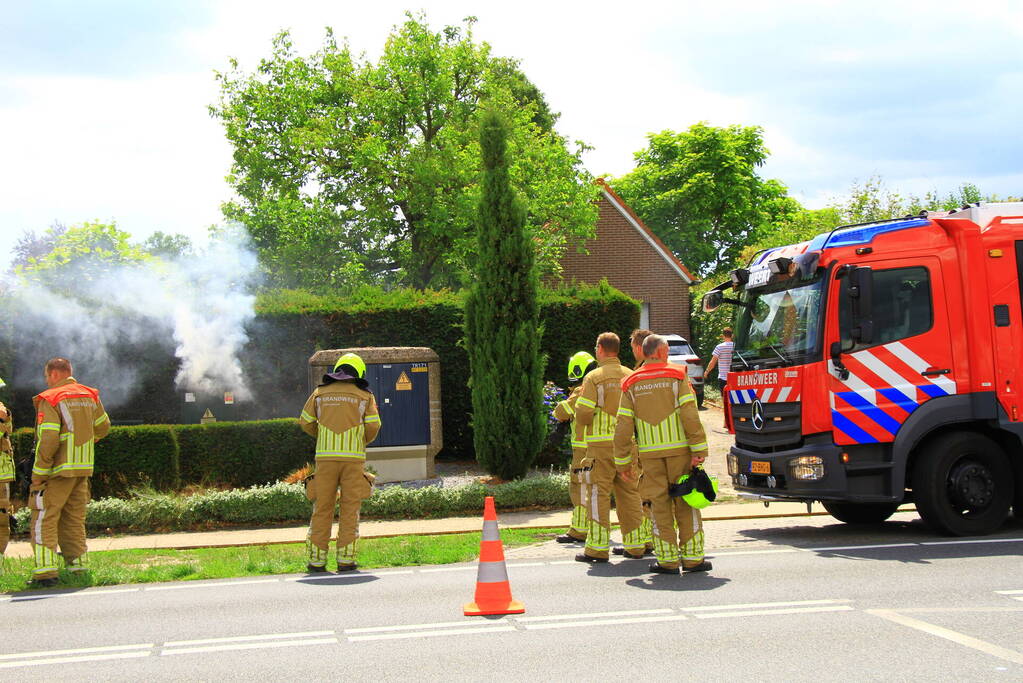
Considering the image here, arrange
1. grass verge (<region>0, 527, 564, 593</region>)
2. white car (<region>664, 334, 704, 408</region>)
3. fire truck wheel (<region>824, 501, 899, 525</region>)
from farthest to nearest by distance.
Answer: white car (<region>664, 334, 704, 408</region>) < fire truck wheel (<region>824, 501, 899, 525</region>) < grass verge (<region>0, 527, 564, 593</region>)

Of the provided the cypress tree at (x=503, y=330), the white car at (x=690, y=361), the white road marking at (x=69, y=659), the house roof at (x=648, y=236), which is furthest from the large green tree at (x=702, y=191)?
the white road marking at (x=69, y=659)

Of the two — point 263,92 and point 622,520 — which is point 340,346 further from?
point 263,92

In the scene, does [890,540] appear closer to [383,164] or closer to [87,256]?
[383,164]

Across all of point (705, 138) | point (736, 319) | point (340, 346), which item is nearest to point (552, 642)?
point (736, 319)

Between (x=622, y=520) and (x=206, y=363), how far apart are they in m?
8.62

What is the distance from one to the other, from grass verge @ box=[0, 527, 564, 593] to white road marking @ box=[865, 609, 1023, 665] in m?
4.20

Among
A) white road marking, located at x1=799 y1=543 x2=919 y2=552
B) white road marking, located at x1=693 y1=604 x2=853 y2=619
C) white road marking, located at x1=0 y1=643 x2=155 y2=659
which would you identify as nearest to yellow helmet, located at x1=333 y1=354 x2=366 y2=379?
white road marking, located at x1=0 y1=643 x2=155 y2=659

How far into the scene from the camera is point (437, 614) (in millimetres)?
7273

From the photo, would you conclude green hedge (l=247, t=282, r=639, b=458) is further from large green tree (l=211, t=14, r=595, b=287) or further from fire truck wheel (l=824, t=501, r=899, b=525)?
large green tree (l=211, t=14, r=595, b=287)

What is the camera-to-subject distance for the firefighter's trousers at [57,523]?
909cm

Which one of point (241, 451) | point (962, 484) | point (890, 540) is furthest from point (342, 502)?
point (962, 484)

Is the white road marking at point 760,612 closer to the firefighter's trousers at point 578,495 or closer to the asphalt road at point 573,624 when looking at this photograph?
the asphalt road at point 573,624

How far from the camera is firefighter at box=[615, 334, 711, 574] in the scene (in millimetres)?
8445

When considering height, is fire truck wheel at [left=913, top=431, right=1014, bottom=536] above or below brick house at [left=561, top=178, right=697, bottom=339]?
below
